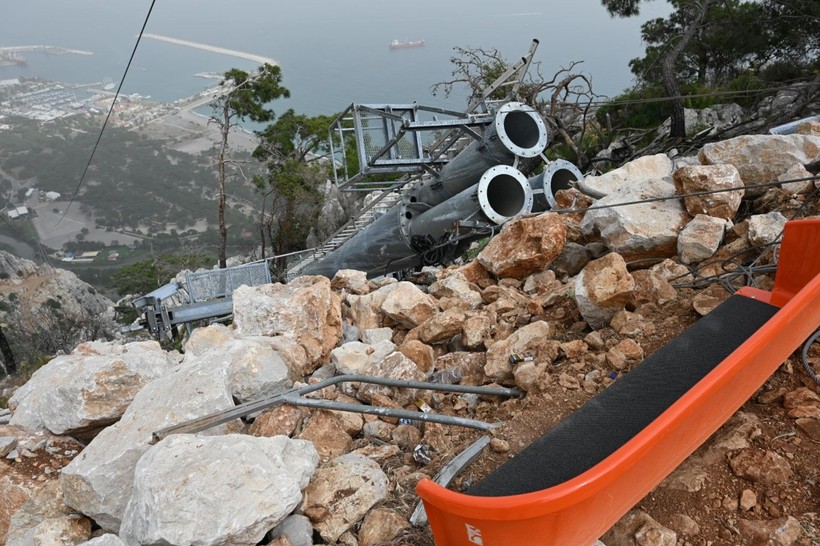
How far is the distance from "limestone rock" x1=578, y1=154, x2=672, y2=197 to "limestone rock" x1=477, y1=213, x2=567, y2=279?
2.66 ft

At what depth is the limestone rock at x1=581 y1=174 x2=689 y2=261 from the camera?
14.3 feet

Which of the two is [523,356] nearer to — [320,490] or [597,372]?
[597,372]

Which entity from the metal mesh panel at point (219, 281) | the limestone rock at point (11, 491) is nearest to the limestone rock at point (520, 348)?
the limestone rock at point (11, 491)

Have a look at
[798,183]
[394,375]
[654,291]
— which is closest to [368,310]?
[394,375]

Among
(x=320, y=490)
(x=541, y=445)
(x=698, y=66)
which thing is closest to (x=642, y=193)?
(x=541, y=445)

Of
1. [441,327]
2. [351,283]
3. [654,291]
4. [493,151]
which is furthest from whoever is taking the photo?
[493,151]

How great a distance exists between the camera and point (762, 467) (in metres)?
2.31

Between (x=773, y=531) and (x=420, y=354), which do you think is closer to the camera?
(x=773, y=531)

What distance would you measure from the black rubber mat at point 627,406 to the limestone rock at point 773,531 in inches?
19.9

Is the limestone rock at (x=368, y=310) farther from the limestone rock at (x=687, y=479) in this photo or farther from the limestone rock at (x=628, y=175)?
the limestone rock at (x=687, y=479)

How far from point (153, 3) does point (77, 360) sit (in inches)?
128

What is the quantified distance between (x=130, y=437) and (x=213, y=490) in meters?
0.95

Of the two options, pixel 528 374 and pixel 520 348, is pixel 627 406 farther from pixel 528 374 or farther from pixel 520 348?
pixel 520 348

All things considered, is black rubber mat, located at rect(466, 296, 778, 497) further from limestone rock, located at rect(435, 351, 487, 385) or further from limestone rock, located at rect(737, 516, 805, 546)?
limestone rock, located at rect(435, 351, 487, 385)
